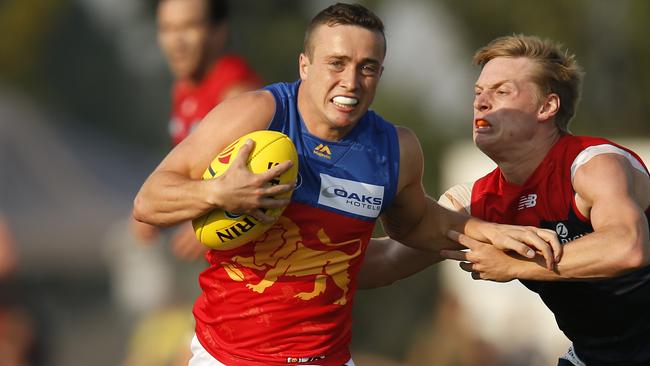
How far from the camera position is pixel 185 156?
18.9 feet

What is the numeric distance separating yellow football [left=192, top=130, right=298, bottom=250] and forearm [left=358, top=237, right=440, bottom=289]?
1.36 m

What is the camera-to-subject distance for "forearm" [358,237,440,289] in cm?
690

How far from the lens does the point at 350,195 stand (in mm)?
5973

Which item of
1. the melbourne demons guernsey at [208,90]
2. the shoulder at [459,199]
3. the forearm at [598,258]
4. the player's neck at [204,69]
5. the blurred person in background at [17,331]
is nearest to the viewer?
the forearm at [598,258]

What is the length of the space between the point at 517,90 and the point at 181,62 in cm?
353

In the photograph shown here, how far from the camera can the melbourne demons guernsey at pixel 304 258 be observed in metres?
5.92

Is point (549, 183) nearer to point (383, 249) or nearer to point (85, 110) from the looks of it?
point (383, 249)

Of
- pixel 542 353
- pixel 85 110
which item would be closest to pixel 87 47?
pixel 85 110

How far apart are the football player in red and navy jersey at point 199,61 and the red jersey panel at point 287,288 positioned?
9.86 ft

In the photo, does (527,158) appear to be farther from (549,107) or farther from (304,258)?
(304,258)

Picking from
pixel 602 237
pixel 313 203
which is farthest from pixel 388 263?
pixel 602 237

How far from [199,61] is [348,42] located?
354 cm

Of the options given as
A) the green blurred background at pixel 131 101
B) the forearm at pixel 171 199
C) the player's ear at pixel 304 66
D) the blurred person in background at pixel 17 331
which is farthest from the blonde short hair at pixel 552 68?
the green blurred background at pixel 131 101

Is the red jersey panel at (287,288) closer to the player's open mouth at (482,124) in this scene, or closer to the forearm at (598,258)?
the player's open mouth at (482,124)
